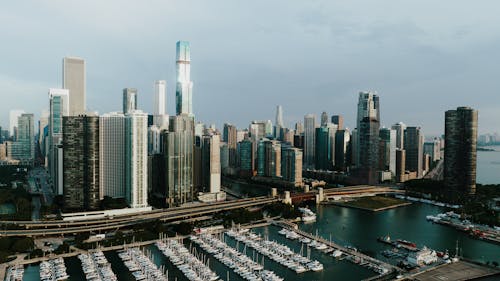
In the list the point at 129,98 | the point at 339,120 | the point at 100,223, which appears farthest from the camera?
the point at 339,120

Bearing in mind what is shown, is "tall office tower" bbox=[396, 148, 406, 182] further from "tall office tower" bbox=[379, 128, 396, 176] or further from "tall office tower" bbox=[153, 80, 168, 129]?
"tall office tower" bbox=[153, 80, 168, 129]

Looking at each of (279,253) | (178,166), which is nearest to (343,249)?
(279,253)

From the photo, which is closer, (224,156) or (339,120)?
(224,156)

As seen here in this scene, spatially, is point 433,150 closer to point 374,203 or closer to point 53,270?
point 374,203

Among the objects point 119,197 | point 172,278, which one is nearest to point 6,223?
point 119,197

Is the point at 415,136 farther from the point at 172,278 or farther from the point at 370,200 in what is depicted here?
the point at 172,278

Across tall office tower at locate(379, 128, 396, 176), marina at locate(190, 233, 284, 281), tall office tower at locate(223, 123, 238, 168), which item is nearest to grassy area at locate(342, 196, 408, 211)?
tall office tower at locate(379, 128, 396, 176)

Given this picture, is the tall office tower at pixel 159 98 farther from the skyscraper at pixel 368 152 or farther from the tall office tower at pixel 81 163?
the tall office tower at pixel 81 163
